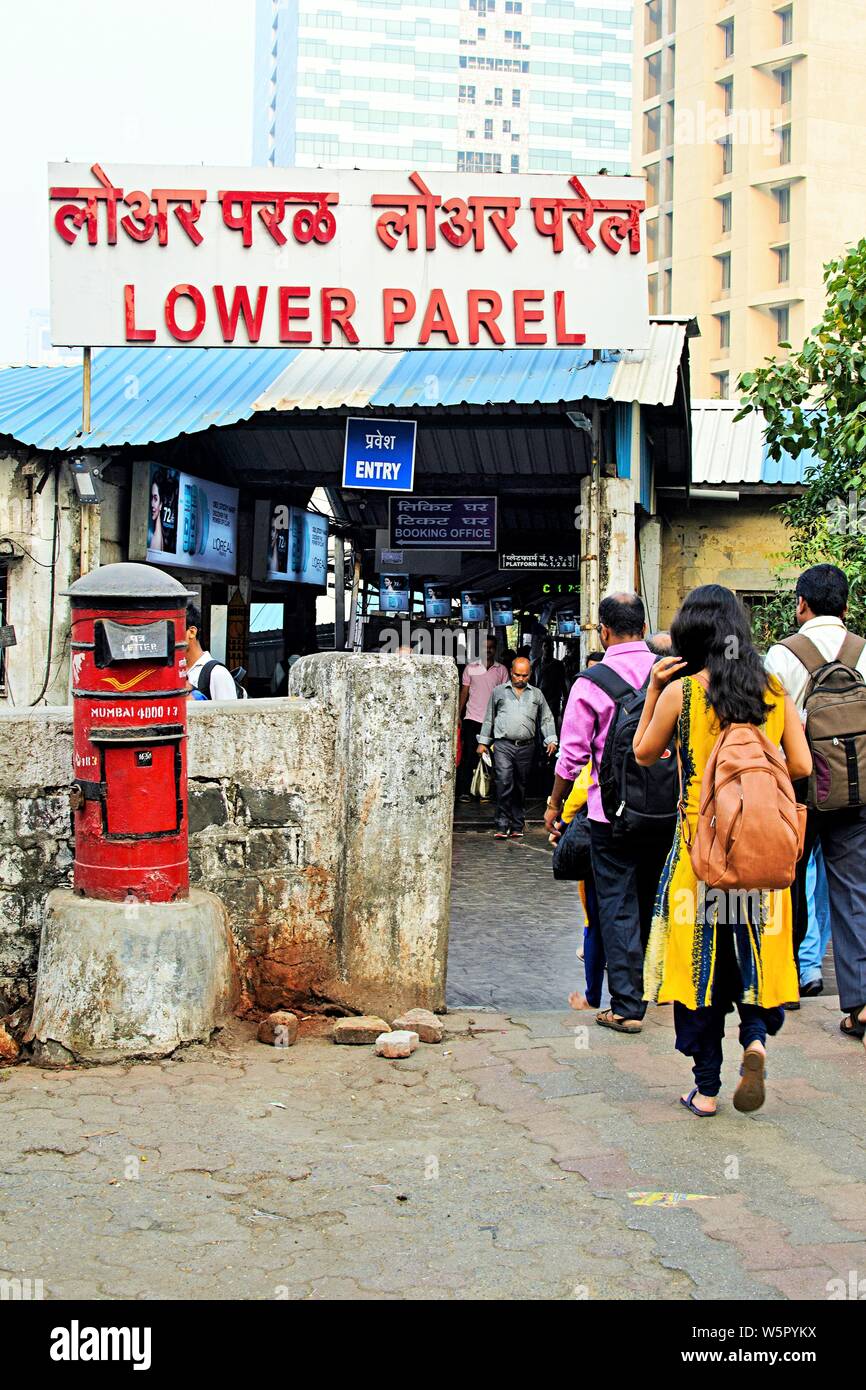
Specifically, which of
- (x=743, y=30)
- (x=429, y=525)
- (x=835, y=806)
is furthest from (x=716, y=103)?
(x=835, y=806)

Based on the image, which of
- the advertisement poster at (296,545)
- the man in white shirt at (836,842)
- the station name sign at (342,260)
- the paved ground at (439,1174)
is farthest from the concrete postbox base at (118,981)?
the advertisement poster at (296,545)

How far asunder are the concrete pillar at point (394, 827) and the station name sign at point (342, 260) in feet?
20.6

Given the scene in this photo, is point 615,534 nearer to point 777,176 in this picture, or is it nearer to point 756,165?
point 777,176

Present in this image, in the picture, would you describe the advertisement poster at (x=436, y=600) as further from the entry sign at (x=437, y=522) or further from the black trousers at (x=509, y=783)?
the black trousers at (x=509, y=783)

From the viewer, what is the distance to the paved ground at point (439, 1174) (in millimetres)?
3342

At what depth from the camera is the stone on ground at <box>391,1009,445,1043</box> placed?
207 inches

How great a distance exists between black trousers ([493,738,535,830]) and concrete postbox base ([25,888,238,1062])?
7.39 meters

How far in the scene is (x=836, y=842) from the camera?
5.52m

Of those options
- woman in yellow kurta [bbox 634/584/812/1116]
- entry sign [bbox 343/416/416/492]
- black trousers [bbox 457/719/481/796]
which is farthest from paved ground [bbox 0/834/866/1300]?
black trousers [bbox 457/719/481/796]

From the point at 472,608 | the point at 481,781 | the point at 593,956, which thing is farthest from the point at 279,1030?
the point at 472,608

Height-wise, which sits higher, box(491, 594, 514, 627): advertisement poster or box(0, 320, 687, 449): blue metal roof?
box(0, 320, 687, 449): blue metal roof

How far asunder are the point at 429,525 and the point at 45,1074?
1029 cm

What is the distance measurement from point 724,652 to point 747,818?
55 centimetres

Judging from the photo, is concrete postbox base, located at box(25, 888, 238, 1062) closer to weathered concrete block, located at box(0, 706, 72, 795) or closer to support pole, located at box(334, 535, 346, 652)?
weathered concrete block, located at box(0, 706, 72, 795)
